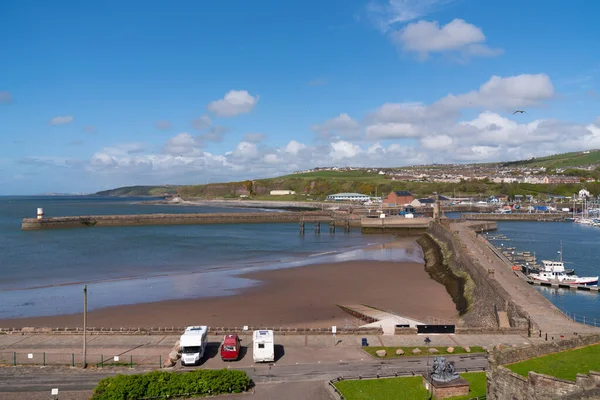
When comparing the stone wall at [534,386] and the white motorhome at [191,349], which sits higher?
the stone wall at [534,386]

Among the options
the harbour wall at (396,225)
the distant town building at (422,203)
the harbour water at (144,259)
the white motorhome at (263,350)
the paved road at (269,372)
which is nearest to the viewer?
the paved road at (269,372)

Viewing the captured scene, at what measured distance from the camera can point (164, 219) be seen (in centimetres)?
11494

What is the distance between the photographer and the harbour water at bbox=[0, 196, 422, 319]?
130ft

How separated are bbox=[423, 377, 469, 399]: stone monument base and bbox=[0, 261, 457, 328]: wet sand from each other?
1437 cm

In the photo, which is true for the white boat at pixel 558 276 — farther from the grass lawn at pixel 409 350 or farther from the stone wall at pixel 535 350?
the stone wall at pixel 535 350

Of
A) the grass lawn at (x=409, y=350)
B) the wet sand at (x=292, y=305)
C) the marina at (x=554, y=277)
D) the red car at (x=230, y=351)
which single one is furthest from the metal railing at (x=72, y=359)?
the marina at (x=554, y=277)

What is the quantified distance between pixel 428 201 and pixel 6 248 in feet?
374

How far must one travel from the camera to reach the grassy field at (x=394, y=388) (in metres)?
16.8

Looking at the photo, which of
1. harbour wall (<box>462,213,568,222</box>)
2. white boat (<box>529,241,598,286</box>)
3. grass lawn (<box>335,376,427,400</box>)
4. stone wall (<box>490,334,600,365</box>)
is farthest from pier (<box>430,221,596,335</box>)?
harbour wall (<box>462,213,568,222</box>)

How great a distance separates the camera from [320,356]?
21.5m

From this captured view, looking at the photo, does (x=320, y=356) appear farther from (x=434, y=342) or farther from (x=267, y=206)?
(x=267, y=206)

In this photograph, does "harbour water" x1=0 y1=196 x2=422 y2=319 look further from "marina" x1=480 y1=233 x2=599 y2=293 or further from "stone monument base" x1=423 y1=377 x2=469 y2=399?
"stone monument base" x1=423 y1=377 x2=469 y2=399

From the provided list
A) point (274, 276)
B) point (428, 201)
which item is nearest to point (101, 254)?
point (274, 276)

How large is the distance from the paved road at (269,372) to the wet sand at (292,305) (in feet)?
33.4
